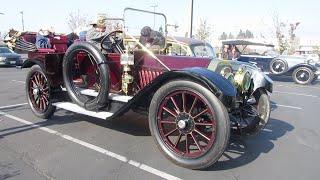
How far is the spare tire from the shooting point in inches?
198

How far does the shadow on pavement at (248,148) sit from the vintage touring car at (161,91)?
0.20 m

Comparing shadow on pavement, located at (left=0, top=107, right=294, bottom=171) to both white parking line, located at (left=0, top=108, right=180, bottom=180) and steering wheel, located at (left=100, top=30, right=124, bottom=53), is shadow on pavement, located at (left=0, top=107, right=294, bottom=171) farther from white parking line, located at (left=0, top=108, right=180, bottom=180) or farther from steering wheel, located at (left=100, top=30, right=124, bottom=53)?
steering wheel, located at (left=100, top=30, right=124, bottom=53)

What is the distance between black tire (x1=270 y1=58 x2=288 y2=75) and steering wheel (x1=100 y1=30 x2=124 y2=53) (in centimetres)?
1085

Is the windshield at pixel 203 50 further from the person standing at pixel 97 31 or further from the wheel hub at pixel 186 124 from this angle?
the wheel hub at pixel 186 124

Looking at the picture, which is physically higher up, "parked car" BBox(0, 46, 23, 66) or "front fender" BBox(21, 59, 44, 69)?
"front fender" BBox(21, 59, 44, 69)

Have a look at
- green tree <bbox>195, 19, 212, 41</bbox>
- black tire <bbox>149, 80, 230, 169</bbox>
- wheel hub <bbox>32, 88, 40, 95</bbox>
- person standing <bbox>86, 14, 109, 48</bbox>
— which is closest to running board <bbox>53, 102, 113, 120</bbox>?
wheel hub <bbox>32, 88, 40, 95</bbox>

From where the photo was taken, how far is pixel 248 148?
4922 mm

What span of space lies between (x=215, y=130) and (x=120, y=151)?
A: 4.69 ft

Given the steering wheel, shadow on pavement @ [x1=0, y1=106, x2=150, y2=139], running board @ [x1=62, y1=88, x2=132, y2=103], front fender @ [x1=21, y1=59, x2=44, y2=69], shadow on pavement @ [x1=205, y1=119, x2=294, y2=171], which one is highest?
the steering wheel

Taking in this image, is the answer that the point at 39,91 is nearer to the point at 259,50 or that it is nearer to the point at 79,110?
the point at 79,110

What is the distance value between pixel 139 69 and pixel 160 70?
377mm

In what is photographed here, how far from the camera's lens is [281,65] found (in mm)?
14906

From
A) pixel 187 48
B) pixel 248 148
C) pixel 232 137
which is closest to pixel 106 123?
pixel 232 137

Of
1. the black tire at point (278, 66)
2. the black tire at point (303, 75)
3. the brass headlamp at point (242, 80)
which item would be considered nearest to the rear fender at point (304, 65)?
the black tire at point (303, 75)
